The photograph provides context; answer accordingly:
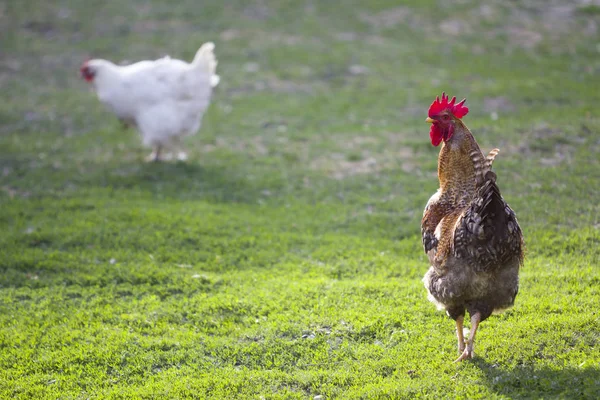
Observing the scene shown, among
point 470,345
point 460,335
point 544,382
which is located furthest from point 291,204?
point 544,382

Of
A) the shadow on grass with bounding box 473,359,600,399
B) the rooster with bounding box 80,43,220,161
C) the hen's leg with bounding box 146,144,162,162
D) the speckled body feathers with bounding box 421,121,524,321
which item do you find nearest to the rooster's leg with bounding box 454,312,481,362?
the speckled body feathers with bounding box 421,121,524,321

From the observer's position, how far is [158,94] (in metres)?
11.8

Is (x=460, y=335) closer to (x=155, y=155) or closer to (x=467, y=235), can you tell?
(x=467, y=235)

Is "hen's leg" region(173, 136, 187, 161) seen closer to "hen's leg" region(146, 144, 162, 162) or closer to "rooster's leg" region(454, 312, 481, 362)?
"hen's leg" region(146, 144, 162, 162)

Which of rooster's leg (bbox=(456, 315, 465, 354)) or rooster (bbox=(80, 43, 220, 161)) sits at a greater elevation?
rooster (bbox=(80, 43, 220, 161))

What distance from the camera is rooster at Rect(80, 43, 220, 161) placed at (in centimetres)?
1179

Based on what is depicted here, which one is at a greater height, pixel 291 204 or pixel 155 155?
pixel 155 155

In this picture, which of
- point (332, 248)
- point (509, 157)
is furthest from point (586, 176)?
point (332, 248)

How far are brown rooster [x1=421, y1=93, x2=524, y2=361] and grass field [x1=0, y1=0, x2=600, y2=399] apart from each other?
0.69 metres

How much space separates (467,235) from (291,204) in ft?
17.8

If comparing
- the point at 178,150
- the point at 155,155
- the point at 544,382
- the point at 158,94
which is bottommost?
the point at 544,382

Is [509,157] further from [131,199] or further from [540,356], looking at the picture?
[131,199]

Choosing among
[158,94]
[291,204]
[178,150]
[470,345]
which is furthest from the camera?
[178,150]

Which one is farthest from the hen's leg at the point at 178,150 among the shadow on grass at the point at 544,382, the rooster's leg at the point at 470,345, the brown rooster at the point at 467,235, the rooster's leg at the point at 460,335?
the shadow on grass at the point at 544,382
